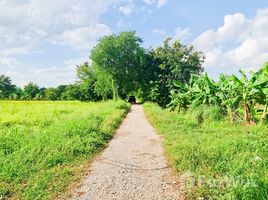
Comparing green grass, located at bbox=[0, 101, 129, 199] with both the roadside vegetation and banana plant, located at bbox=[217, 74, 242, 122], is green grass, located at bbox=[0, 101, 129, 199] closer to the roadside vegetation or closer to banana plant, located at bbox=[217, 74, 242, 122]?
the roadside vegetation

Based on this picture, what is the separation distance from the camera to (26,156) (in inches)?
303

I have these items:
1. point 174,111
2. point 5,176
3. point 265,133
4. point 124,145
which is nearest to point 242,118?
point 265,133

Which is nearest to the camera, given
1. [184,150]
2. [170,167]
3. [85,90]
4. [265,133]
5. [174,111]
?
[170,167]

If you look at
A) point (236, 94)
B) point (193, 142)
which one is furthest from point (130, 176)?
point (236, 94)

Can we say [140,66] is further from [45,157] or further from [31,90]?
[31,90]

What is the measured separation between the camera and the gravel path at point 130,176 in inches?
221

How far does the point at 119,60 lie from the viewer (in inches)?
1516

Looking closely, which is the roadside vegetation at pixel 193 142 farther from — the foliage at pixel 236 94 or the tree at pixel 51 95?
the tree at pixel 51 95

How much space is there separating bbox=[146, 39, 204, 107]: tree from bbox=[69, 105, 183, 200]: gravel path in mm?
28457

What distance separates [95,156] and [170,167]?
1992mm

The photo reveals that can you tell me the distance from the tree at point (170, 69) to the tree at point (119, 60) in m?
2.03

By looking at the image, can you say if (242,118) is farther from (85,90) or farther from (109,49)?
(85,90)

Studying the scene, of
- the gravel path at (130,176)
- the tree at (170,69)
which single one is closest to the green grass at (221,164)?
the gravel path at (130,176)

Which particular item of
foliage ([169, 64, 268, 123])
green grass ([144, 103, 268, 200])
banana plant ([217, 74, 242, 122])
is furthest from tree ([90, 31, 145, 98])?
green grass ([144, 103, 268, 200])
